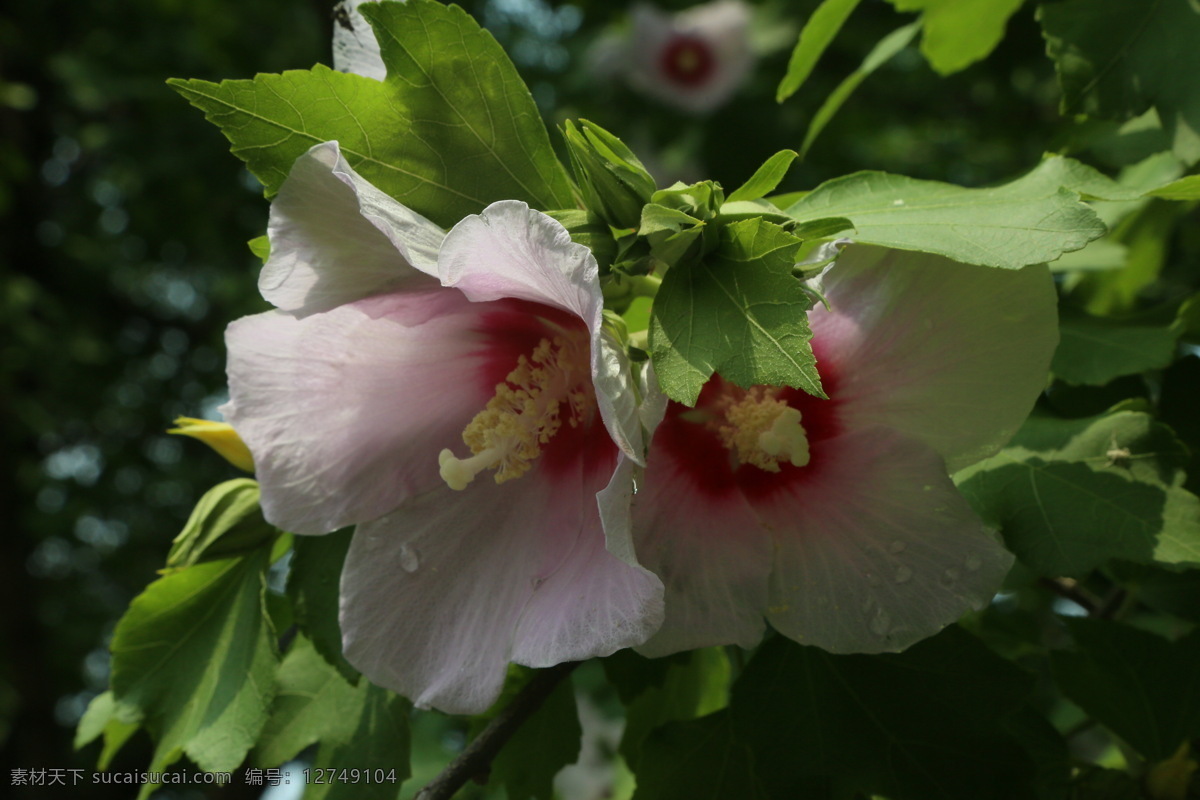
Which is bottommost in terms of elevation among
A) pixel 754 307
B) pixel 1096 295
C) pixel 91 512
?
pixel 91 512

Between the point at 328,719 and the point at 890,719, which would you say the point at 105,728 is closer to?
the point at 328,719

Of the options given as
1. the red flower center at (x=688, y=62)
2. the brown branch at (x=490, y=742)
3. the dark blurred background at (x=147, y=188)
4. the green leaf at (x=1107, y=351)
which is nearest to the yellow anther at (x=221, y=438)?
the brown branch at (x=490, y=742)

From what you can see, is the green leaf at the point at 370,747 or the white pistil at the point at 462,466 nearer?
the white pistil at the point at 462,466

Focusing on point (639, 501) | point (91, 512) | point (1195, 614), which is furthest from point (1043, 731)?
point (91, 512)

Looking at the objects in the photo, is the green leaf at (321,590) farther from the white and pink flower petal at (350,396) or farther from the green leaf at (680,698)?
Result: the green leaf at (680,698)

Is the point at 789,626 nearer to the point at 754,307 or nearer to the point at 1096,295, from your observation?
the point at 754,307

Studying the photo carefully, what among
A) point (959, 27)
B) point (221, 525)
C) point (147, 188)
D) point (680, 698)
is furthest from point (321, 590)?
point (147, 188)
